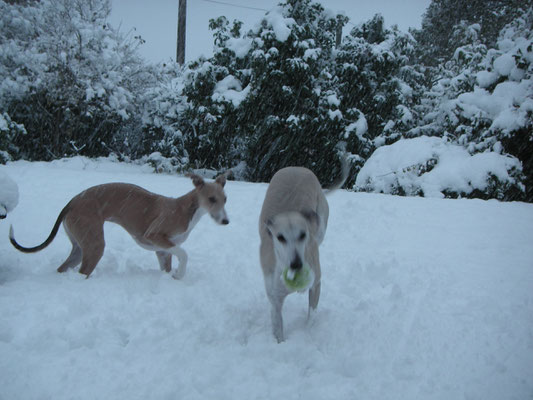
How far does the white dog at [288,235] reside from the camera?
3102mm

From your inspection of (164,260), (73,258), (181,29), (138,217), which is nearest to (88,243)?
(73,258)

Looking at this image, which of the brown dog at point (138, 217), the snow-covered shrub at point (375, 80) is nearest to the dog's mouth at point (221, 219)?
the brown dog at point (138, 217)

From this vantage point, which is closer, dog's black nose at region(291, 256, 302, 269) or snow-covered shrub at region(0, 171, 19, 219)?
dog's black nose at region(291, 256, 302, 269)

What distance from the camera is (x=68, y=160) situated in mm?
12961

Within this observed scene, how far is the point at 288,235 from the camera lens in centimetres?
309

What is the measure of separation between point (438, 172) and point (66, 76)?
41.4 feet

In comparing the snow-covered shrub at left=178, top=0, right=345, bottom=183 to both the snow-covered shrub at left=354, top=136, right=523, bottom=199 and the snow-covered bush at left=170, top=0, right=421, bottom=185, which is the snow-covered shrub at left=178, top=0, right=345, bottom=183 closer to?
the snow-covered bush at left=170, top=0, right=421, bottom=185

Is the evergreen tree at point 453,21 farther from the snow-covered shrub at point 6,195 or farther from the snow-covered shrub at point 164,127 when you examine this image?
the snow-covered shrub at point 6,195

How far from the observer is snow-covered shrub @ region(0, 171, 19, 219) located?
4535mm

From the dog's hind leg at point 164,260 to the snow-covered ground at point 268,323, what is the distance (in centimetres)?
14

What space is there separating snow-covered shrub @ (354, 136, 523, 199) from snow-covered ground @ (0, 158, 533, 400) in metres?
2.72

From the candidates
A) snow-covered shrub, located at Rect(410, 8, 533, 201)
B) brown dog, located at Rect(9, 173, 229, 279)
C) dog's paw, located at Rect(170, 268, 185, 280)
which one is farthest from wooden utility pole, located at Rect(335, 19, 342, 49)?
dog's paw, located at Rect(170, 268, 185, 280)

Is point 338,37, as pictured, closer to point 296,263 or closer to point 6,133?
point 6,133

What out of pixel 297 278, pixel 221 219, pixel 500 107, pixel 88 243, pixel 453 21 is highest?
pixel 453 21
